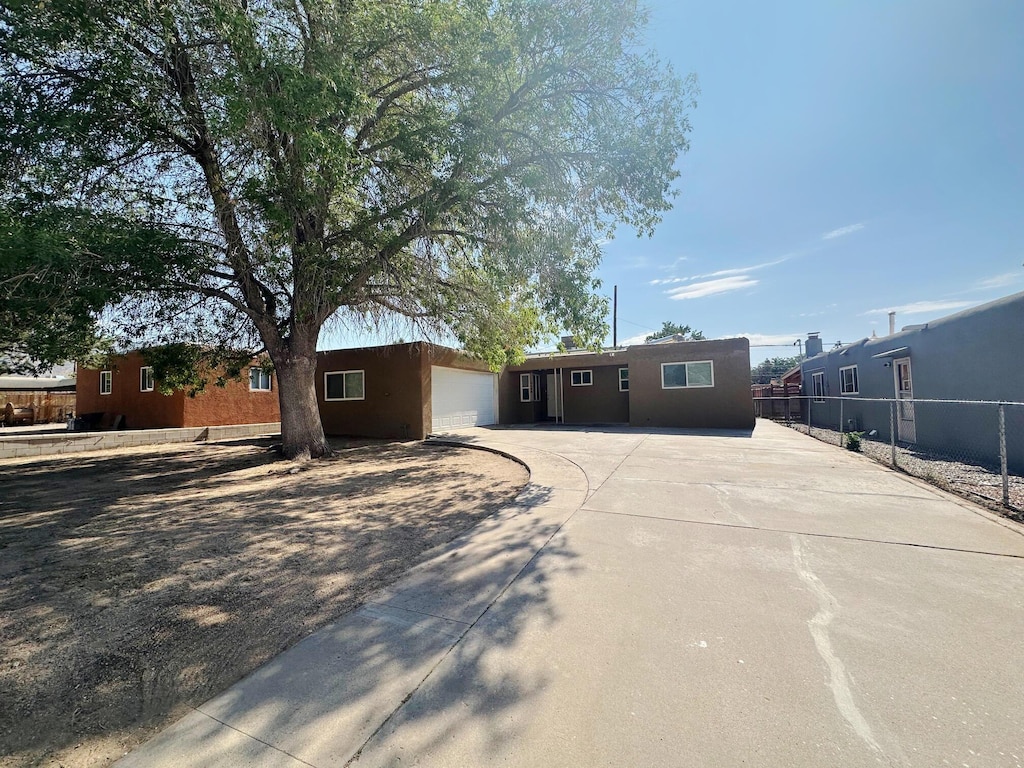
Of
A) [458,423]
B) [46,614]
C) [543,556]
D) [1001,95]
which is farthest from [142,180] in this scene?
[1001,95]

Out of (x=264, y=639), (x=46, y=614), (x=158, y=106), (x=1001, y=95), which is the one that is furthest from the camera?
(x=1001, y=95)

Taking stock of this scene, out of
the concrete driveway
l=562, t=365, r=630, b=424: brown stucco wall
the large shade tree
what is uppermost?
the large shade tree

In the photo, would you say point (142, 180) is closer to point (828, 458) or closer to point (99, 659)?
point (99, 659)

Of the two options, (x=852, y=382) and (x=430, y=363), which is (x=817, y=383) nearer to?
(x=852, y=382)

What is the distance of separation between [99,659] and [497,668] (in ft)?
7.17

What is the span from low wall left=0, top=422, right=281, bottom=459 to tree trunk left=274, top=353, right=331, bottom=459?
6.56 meters

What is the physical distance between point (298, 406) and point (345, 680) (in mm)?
8067

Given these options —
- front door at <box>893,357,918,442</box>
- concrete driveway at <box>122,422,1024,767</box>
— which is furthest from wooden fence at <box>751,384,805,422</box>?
concrete driveway at <box>122,422,1024,767</box>

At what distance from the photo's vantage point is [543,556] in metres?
3.69

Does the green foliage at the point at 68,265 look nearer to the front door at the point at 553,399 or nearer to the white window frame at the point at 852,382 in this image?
the front door at the point at 553,399

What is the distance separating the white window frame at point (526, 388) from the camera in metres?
19.1

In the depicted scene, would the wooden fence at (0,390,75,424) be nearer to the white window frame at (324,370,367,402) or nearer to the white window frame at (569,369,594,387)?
the white window frame at (324,370,367,402)

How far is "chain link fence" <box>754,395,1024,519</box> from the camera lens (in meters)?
5.63

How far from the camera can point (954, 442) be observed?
355 inches
